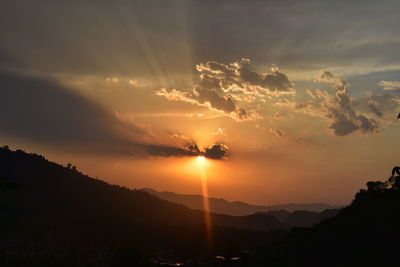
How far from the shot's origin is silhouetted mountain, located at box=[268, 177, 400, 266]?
5689 inches

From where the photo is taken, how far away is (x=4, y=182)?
125ft

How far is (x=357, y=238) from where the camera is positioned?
158000 mm

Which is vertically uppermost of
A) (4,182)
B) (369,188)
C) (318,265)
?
(369,188)

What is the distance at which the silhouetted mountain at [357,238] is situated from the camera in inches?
5689

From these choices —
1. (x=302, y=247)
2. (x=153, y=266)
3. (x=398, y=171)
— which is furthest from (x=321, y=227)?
(x=398, y=171)

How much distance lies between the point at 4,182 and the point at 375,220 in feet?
485

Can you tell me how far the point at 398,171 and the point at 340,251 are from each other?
13829 cm

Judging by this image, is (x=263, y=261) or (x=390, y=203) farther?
(x=263, y=261)

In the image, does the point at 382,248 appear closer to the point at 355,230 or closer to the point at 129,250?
A: the point at 355,230

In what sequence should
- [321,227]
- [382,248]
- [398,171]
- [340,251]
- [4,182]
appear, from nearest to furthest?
[398,171] < [4,182] < [382,248] < [340,251] < [321,227]

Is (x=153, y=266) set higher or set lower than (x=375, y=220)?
lower

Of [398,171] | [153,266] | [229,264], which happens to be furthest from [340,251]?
[398,171]

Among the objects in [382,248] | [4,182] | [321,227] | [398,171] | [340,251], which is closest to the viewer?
[398,171]

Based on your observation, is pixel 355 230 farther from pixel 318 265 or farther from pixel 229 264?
pixel 229 264
